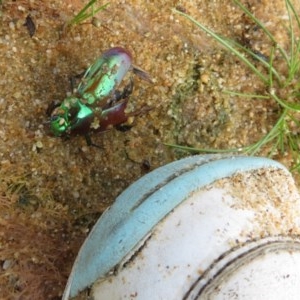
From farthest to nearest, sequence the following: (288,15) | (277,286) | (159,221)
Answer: (288,15) < (159,221) < (277,286)

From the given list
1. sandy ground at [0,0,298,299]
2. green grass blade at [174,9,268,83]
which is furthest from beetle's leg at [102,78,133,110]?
green grass blade at [174,9,268,83]

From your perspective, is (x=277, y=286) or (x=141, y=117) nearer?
(x=277, y=286)

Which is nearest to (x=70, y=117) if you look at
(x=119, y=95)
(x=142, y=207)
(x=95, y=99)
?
(x=95, y=99)

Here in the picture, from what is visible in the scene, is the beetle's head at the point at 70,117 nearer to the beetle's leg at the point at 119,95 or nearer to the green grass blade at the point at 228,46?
the beetle's leg at the point at 119,95

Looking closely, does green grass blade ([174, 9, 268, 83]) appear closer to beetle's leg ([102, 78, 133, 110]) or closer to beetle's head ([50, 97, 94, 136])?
beetle's leg ([102, 78, 133, 110])

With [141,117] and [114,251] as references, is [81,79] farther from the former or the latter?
[114,251]

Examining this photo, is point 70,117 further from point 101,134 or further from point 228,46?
point 228,46

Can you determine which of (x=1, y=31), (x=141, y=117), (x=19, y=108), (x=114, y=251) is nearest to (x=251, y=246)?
(x=114, y=251)

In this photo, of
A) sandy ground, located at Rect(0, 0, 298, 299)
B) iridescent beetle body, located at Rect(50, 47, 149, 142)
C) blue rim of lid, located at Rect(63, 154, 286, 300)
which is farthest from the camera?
sandy ground, located at Rect(0, 0, 298, 299)
